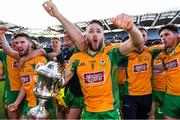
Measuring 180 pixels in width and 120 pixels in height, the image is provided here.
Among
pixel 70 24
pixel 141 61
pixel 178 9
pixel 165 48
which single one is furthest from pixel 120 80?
pixel 178 9

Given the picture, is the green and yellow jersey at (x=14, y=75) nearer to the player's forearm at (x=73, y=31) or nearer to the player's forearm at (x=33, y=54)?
the player's forearm at (x=33, y=54)

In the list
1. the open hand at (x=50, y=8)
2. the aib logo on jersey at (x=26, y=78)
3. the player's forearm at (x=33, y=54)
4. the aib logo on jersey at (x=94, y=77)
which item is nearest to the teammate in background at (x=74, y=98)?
the player's forearm at (x=33, y=54)

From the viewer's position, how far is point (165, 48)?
5.27 meters

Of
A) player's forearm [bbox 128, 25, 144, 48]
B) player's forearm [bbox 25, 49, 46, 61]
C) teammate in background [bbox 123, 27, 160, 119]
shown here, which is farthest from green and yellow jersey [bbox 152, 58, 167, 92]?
player's forearm [bbox 128, 25, 144, 48]

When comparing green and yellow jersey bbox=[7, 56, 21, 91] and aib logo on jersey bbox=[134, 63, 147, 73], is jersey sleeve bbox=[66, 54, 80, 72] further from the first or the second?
Result: green and yellow jersey bbox=[7, 56, 21, 91]

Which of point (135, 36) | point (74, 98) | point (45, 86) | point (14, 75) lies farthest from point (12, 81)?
point (45, 86)

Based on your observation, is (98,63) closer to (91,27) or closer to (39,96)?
(91,27)

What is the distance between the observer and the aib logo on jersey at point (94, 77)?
3.64m

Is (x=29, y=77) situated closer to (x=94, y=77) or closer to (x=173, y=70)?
(x=94, y=77)

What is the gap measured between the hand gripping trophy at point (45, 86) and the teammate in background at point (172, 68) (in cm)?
308

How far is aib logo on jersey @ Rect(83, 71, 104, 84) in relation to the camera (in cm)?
364

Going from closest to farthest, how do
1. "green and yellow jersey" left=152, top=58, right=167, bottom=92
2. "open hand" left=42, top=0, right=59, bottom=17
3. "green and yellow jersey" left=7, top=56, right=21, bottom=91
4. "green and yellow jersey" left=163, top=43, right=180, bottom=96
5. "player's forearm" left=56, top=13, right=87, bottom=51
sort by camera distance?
"open hand" left=42, top=0, right=59, bottom=17, "player's forearm" left=56, top=13, right=87, bottom=51, "green and yellow jersey" left=163, top=43, right=180, bottom=96, "green and yellow jersey" left=7, top=56, right=21, bottom=91, "green and yellow jersey" left=152, top=58, right=167, bottom=92

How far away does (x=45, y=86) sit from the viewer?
2336mm

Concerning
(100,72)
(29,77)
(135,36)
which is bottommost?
(29,77)
